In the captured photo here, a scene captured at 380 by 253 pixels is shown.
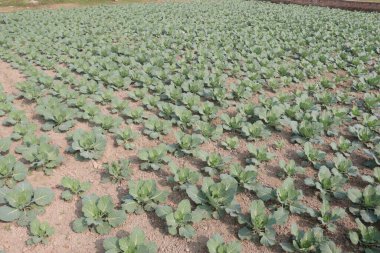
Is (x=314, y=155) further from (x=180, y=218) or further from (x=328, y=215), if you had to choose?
(x=180, y=218)

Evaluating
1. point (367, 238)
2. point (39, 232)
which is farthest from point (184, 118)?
point (367, 238)

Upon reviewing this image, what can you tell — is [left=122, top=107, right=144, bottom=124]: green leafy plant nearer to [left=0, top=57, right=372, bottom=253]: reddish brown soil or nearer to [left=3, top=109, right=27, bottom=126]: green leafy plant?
[left=0, top=57, right=372, bottom=253]: reddish brown soil

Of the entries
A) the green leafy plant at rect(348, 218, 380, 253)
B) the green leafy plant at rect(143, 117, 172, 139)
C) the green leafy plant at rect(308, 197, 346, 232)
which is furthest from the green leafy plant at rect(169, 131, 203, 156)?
the green leafy plant at rect(348, 218, 380, 253)

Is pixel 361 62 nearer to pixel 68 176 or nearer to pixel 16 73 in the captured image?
pixel 68 176

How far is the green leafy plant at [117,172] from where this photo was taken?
19.6 ft

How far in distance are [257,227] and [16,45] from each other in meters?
14.4

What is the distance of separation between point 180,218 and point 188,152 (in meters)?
1.93

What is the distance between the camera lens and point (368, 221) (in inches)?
194

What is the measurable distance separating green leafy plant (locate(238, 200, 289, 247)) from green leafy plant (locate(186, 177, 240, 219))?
0.91 ft

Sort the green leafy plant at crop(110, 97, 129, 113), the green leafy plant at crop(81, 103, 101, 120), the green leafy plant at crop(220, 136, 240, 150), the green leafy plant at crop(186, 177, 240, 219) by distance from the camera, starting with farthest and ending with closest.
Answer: the green leafy plant at crop(110, 97, 129, 113), the green leafy plant at crop(81, 103, 101, 120), the green leafy plant at crop(220, 136, 240, 150), the green leafy plant at crop(186, 177, 240, 219)

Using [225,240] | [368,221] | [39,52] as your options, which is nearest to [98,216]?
[225,240]

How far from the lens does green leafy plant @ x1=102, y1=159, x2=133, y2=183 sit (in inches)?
235

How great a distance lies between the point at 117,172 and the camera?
5.98m

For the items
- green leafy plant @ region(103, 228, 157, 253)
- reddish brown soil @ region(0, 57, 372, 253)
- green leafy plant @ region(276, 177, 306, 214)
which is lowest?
A: reddish brown soil @ region(0, 57, 372, 253)
